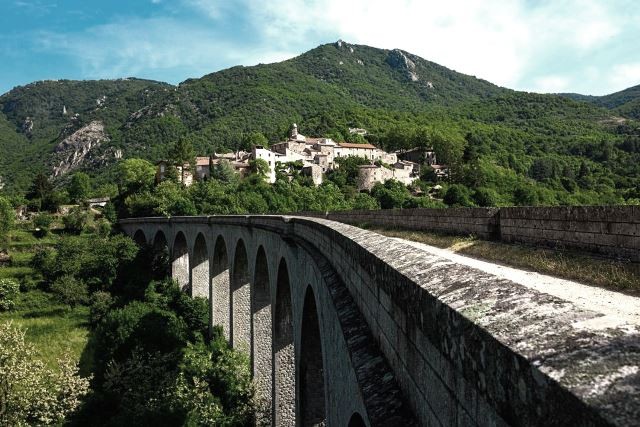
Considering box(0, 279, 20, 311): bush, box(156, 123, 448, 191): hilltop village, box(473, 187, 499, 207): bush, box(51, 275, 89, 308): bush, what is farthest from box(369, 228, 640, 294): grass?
box(156, 123, 448, 191): hilltop village

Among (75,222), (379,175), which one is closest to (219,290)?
(75,222)

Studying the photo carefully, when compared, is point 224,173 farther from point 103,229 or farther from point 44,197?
point 44,197

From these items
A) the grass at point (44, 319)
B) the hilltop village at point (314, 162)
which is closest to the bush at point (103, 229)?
the grass at point (44, 319)

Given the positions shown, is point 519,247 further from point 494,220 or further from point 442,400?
point 442,400

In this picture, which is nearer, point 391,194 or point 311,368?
point 311,368

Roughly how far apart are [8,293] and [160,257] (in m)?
15.7

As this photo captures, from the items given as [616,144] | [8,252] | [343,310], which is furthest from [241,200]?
[616,144]

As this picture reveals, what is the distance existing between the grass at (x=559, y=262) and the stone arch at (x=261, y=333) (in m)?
14.3

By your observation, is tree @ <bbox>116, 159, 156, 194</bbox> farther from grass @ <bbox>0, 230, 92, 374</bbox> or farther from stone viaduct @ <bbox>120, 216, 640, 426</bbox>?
stone viaduct @ <bbox>120, 216, 640, 426</bbox>

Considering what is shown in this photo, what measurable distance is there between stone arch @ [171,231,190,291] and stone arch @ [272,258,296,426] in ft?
87.5

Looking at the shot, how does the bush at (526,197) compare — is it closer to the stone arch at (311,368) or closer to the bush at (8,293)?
the stone arch at (311,368)

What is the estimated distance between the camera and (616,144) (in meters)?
140

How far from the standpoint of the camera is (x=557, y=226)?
336 inches

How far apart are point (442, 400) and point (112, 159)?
196 m
